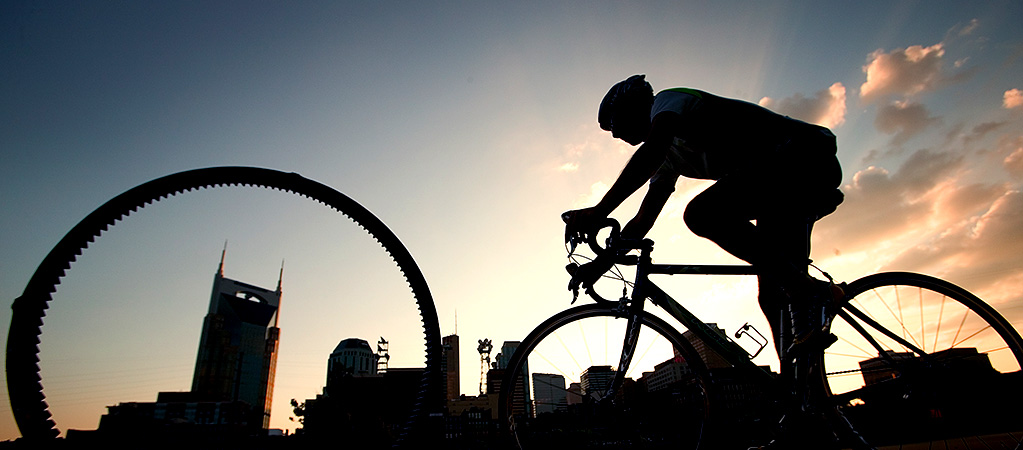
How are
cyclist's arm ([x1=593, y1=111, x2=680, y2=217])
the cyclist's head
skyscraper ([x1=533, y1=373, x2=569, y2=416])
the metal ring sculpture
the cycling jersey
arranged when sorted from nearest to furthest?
the metal ring sculpture
cyclist's arm ([x1=593, y1=111, x2=680, y2=217])
the cycling jersey
skyscraper ([x1=533, y1=373, x2=569, y2=416])
the cyclist's head

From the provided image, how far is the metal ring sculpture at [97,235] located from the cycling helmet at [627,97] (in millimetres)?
2040

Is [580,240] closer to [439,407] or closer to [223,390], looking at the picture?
[439,407]

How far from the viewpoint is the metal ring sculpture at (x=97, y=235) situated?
216cm

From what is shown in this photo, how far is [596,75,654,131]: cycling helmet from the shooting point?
3326 mm

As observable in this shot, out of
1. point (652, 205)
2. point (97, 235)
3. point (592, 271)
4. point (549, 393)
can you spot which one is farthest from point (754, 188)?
point (97, 235)

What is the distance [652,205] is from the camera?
3.46m

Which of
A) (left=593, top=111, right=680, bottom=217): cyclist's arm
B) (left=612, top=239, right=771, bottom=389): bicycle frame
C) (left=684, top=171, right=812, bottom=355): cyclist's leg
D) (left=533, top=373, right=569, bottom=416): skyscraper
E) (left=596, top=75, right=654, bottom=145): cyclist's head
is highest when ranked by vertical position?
(left=596, top=75, right=654, bottom=145): cyclist's head

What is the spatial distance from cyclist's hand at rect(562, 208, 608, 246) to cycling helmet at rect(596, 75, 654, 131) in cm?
90

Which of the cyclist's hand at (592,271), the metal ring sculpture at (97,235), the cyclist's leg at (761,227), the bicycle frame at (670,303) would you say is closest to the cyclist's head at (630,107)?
the cyclist's leg at (761,227)

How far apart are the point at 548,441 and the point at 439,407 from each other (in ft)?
2.81

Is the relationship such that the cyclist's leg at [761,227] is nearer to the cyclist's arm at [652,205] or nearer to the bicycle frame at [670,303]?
the bicycle frame at [670,303]

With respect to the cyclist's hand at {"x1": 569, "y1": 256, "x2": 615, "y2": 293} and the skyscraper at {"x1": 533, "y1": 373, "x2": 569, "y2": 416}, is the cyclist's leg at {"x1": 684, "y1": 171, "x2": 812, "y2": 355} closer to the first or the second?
the cyclist's hand at {"x1": 569, "y1": 256, "x2": 615, "y2": 293}

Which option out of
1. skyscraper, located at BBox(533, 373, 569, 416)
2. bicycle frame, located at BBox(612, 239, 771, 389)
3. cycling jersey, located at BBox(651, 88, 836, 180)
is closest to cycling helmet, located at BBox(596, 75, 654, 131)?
cycling jersey, located at BBox(651, 88, 836, 180)

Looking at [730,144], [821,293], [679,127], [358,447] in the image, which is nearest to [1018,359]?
[821,293]
